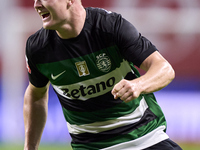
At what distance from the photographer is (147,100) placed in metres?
2.80

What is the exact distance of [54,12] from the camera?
256 cm

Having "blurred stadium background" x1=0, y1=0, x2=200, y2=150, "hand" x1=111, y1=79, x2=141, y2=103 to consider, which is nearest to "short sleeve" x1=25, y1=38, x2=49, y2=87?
"hand" x1=111, y1=79, x2=141, y2=103

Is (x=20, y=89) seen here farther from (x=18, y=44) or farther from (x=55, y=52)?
(x=55, y=52)

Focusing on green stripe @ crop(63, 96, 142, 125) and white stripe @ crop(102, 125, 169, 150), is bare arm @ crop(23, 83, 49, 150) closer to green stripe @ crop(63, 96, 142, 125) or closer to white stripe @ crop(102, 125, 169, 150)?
green stripe @ crop(63, 96, 142, 125)

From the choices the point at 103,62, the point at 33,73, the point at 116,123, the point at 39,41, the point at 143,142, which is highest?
the point at 39,41

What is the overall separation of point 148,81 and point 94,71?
51cm

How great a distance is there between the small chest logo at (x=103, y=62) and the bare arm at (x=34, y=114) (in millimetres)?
578

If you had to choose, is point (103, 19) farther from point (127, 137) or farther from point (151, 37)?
point (151, 37)

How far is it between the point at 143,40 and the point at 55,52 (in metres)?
0.57

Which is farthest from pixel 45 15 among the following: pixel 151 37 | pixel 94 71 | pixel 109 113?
pixel 151 37

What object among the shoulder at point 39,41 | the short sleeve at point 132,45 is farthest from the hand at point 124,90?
the shoulder at point 39,41

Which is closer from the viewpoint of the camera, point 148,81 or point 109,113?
point 148,81

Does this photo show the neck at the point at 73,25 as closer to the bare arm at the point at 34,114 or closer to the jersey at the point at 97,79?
the jersey at the point at 97,79

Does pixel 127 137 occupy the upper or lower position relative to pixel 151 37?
upper
